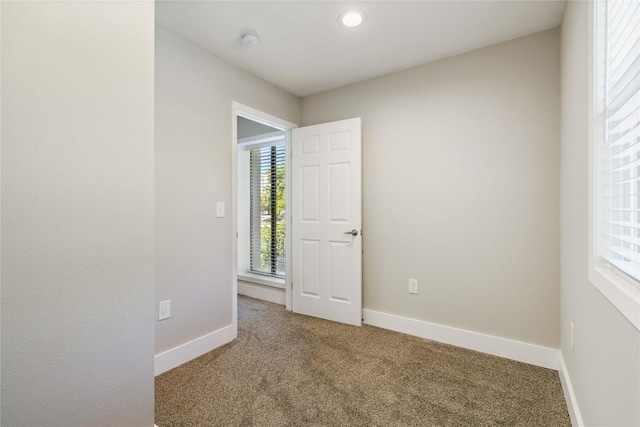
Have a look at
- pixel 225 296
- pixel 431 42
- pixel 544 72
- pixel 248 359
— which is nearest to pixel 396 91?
pixel 431 42

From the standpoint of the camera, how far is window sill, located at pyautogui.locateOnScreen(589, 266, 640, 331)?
793mm

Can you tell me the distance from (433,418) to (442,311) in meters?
1.09

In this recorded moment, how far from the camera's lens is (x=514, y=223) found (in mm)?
2227

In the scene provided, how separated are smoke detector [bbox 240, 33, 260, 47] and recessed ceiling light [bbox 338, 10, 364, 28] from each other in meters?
0.65

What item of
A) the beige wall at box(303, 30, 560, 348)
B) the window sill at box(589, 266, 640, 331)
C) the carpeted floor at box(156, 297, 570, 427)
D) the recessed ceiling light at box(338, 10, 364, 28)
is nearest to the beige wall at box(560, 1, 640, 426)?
the window sill at box(589, 266, 640, 331)

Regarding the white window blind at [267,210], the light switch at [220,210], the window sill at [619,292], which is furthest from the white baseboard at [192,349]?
the window sill at [619,292]

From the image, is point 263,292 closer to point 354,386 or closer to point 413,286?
point 413,286

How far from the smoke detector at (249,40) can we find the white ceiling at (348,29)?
0.04m

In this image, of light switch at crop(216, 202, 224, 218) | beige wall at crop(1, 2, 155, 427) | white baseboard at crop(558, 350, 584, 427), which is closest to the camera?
beige wall at crop(1, 2, 155, 427)

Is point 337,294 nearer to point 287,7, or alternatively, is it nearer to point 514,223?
point 514,223

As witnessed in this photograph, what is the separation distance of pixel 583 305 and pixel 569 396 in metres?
0.63

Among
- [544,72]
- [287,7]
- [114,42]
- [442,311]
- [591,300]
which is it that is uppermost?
[287,7]

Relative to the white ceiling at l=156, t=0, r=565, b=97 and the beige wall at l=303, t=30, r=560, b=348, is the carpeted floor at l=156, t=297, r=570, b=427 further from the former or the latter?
the white ceiling at l=156, t=0, r=565, b=97

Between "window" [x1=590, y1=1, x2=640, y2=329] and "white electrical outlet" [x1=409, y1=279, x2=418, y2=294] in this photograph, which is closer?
"window" [x1=590, y1=1, x2=640, y2=329]
